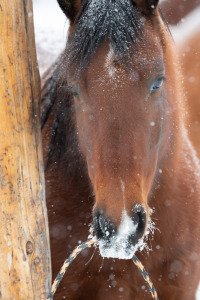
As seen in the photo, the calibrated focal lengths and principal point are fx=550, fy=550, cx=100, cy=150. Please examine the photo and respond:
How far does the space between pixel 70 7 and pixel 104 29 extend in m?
0.31

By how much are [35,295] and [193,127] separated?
10.9 feet

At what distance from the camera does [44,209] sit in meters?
2.30

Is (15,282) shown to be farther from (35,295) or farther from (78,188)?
(78,188)

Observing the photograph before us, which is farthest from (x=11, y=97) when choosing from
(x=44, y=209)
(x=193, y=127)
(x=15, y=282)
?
(x=193, y=127)

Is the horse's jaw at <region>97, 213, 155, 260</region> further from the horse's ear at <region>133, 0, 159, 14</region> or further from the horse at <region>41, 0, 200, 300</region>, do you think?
the horse's ear at <region>133, 0, 159, 14</region>

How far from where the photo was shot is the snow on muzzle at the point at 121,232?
2.06 meters

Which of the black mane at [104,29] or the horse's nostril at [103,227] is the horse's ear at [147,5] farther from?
the horse's nostril at [103,227]

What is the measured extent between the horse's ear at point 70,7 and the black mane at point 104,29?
109 millimetres

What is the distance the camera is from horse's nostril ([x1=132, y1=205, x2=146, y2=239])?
210cm

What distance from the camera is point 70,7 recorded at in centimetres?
254

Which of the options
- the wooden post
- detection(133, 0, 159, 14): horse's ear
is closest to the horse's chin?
the wooden post

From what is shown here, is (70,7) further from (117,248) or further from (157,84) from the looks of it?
(117,248)

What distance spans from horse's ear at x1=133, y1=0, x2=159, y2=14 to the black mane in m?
0.09

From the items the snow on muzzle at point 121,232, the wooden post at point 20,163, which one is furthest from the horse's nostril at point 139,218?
the wooden post at point 20,163
